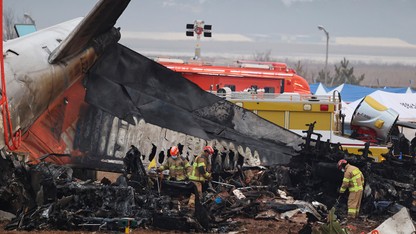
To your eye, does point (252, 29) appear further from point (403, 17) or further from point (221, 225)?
point (221, 225)

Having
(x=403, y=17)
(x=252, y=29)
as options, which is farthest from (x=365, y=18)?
(x=403, y=17)

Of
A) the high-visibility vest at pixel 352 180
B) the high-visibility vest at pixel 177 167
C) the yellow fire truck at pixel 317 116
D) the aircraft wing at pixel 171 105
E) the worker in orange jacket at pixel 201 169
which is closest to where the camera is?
the high-visibility vest at pixel 352 180

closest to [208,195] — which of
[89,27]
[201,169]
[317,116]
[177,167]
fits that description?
[201,169]

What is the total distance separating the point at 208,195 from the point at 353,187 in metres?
3.06

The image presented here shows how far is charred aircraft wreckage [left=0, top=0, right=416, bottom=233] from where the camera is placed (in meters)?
13.2

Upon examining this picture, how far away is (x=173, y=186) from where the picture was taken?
1620 centimetres

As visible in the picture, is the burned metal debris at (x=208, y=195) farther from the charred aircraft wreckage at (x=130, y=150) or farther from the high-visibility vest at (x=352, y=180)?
the high-visibility vest at (x=352, y=180)

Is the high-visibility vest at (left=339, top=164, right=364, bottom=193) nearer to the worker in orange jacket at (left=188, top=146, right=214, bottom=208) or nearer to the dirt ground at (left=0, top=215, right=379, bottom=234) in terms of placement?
the dirt ground at (left=0, top=215, right=379, bottom=234)

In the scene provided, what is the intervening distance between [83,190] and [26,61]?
2.97 meters

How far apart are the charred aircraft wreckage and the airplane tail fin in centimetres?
3

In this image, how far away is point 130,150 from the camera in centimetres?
1606

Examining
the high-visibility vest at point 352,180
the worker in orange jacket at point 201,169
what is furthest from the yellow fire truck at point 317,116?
the high-visibility vest at point 352,180

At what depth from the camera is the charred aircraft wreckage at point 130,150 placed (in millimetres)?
13164

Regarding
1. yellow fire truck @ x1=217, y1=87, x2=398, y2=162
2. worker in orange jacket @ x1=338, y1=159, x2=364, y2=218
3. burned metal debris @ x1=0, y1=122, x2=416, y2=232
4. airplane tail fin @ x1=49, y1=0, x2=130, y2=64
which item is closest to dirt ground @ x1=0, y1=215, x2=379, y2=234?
burned metal debris @ x1=0, y1=122, x2=416, y2=232
